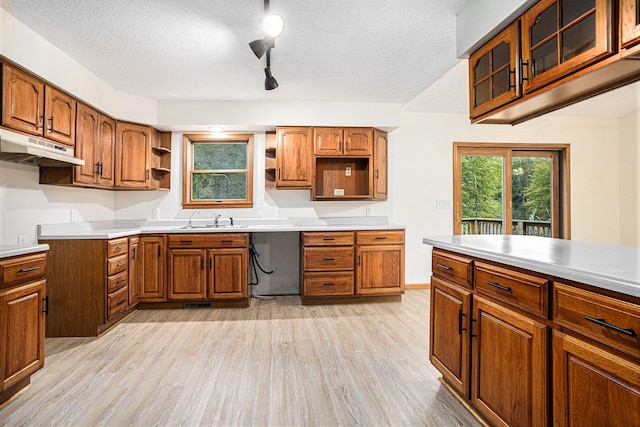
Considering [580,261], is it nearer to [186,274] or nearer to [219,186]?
A: [186,274]

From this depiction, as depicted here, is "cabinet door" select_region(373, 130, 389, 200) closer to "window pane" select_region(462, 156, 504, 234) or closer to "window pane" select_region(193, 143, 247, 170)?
"window pane" select_region(462, 156, 504, 234)

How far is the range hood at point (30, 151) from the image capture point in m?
2.14

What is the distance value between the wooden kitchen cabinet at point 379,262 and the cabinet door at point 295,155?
3.42 ft

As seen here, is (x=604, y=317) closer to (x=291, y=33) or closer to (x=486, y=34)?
(x=486, y=34)

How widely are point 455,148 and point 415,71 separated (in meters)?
1.90

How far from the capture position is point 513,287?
146cm

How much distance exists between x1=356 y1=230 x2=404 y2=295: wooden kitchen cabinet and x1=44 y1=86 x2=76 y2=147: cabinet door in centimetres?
309

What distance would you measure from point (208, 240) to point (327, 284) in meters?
1.48

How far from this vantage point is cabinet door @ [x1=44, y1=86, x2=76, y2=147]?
276cm

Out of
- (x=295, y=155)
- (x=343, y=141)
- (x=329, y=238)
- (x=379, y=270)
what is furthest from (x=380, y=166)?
(x=379, y=270)

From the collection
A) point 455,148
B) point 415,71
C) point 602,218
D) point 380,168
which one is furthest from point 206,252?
point 602,218

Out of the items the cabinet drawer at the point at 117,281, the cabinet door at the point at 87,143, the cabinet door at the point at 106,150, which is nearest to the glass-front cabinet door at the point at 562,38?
the cabinet drawer at the point at 117,281

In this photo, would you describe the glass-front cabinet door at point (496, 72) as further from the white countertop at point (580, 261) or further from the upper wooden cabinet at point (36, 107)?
the upper wooden cabinet at point (36, 107)

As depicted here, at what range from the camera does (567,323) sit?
1.20 metres
